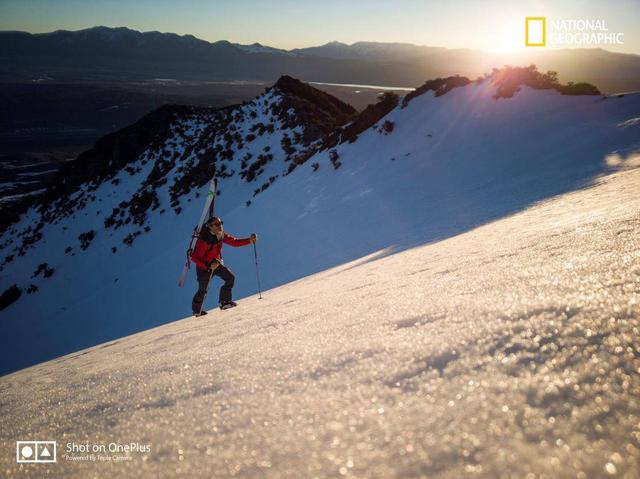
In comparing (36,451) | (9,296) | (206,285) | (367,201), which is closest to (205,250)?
(206,285)

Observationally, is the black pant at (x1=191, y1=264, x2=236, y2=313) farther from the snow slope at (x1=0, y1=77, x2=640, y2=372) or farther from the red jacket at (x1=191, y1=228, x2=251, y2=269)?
the snow slope at (x1=0, y1=77, x2=640, y2=372)

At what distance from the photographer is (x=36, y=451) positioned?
6.43 feet

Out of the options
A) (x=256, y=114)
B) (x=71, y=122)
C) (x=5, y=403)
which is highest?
(x=71, y=122)

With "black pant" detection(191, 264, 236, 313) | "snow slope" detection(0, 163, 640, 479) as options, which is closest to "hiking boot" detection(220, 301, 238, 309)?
"black pant" detection(191, 264, 236, 313)

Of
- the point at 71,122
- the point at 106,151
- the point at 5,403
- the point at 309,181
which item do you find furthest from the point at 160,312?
the point at 71,122

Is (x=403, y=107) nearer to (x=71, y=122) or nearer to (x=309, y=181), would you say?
(x=309, y=181)

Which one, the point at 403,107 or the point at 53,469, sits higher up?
the point at 403,107

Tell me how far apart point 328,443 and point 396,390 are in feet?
1.30

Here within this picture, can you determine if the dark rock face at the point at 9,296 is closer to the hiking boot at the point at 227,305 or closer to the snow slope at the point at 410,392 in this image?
the hiking boot at the point at 227,305

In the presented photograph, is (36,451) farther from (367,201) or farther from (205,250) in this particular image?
(367,201)

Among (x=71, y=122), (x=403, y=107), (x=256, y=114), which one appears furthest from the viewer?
(x=71, y=122)

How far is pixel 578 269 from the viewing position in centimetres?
240

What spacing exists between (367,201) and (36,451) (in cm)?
1172

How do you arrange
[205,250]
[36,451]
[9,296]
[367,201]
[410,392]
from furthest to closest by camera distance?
[9,296], [367,201], [205,250], [36,451], [410,392]
